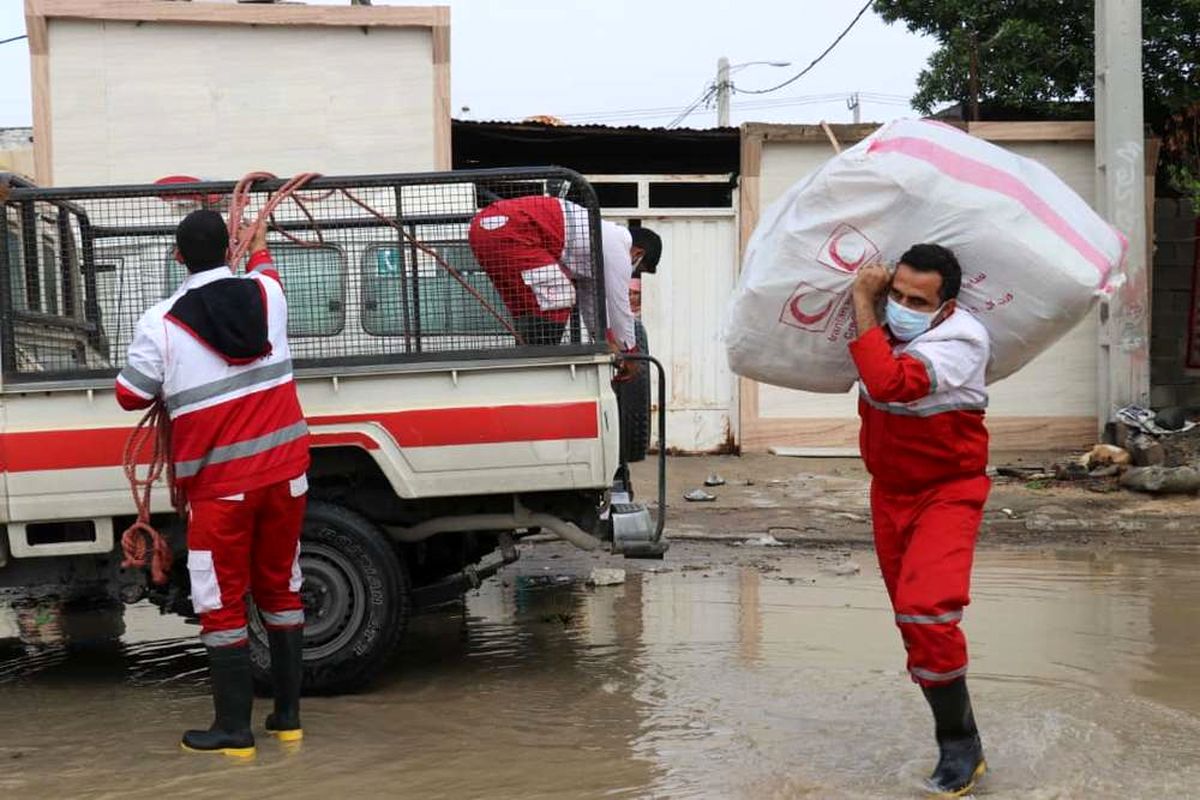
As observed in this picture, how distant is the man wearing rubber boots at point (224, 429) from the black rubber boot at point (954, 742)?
7.28ft

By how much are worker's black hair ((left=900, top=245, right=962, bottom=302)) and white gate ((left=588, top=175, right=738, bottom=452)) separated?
852cm

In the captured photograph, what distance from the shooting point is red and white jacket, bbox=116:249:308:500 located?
4.63m

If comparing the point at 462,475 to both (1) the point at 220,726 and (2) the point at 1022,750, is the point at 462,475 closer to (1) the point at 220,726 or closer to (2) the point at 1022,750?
(1) the point at 220,726

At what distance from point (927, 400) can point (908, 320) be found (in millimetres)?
249

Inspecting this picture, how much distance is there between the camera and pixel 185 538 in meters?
5.42

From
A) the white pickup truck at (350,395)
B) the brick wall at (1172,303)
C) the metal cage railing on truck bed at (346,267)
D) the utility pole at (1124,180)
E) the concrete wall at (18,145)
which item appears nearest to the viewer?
the white pickup truck at (350,395)

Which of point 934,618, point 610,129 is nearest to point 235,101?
point 610,129

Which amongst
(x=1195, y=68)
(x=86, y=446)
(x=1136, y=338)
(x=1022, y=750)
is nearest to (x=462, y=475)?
(x=86, y=446)

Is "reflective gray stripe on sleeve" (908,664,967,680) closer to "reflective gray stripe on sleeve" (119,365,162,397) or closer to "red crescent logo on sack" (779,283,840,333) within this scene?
"red crescent logo on sack" (779,283,840,333)

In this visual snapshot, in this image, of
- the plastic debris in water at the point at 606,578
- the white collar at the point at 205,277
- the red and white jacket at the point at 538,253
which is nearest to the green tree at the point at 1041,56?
the plastic debris in water at the point at 606,578

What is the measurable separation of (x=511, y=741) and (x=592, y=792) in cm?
61

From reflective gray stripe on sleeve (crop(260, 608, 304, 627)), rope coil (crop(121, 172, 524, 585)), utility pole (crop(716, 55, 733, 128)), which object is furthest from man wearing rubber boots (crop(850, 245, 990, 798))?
utility pole (crop(716, 55, 733, 128))

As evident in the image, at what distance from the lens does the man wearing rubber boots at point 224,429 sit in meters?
4.64

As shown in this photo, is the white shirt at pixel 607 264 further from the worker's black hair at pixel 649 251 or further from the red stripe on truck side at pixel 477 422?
the worker's black hair at pixel 649 251
